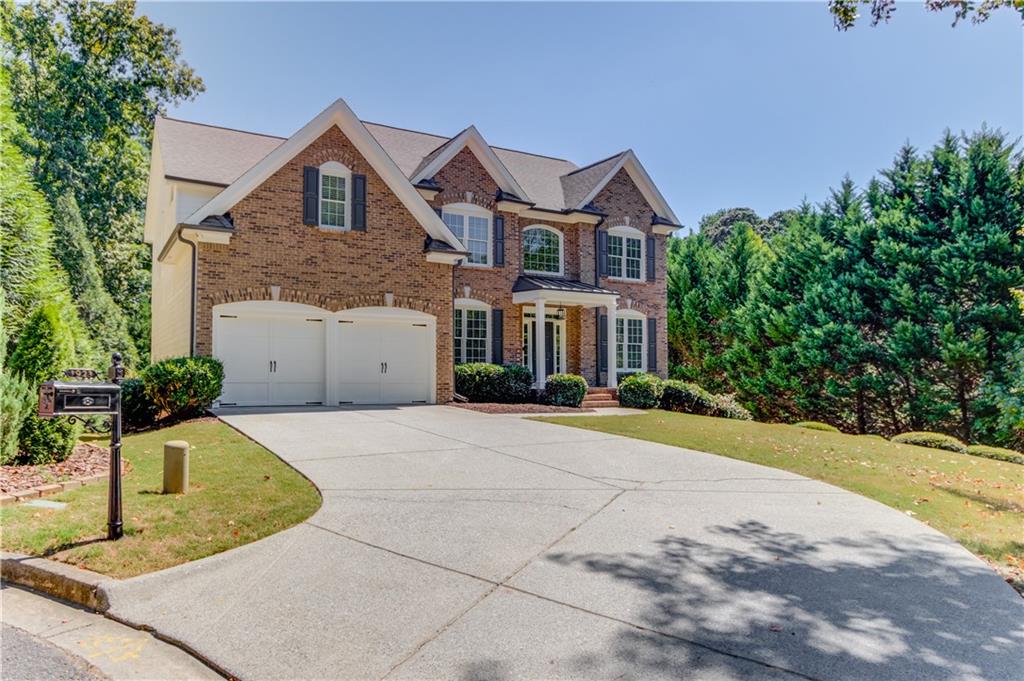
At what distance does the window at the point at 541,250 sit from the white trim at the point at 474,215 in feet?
5.20

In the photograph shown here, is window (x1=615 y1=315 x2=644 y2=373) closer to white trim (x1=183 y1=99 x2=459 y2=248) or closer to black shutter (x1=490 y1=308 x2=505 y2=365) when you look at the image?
black shutter (x1=490 y1=308 x2=505 y2=365)

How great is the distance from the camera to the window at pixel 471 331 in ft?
62.0

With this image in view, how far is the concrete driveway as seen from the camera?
10.7 feet

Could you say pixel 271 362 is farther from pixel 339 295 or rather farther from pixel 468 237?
pixel 468 237

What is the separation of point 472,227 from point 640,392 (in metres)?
7.47

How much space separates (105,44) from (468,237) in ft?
77.9

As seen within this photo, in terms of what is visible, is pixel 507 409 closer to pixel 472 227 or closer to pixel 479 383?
pixel 479 383

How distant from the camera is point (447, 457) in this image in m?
8.61

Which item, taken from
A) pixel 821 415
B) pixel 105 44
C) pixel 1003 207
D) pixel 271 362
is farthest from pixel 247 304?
pixel 105 44

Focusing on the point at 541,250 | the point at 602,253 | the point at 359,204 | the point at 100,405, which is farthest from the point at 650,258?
the point at 100,405

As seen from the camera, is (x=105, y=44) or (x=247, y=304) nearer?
(x=247, y=304)

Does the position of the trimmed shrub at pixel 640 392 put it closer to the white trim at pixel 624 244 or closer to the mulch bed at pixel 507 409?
the mulch bed at pixel 507 409

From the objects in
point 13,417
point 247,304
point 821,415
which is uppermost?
point 247,304

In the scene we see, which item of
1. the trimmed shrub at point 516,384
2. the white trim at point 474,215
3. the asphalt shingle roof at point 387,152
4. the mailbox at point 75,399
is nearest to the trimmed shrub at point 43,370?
the mailbox at point 75,399
